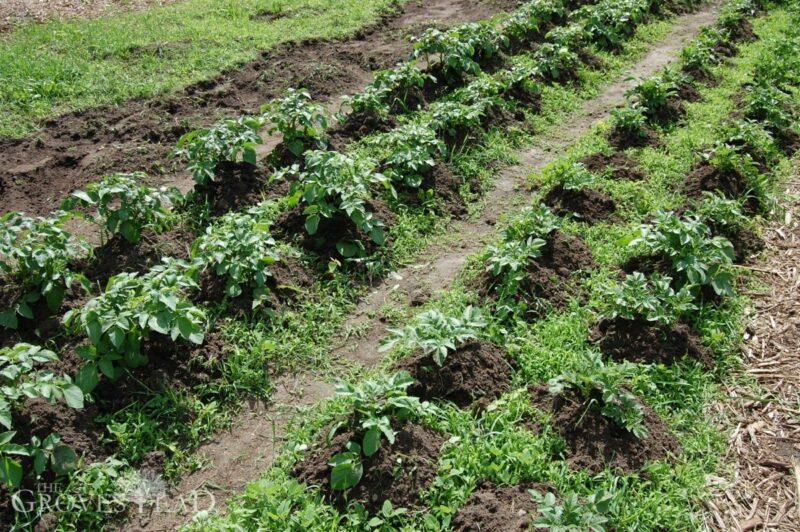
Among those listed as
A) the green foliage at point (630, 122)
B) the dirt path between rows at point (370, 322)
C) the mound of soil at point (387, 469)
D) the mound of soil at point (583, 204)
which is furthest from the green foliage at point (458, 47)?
the mound of soil at point (387, 469)

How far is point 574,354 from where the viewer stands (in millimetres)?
4484

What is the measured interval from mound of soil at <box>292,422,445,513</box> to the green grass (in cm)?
542

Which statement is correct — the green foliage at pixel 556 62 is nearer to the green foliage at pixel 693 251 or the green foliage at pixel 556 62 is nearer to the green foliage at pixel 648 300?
the green foliage at pixel 693 251

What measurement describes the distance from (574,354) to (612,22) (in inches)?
284

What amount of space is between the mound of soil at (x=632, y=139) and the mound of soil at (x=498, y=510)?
181 inches

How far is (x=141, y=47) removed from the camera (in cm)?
911

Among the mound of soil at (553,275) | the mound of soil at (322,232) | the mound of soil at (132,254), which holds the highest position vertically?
the mound of soil at (132,254)

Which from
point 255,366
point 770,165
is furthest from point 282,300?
point 770,165

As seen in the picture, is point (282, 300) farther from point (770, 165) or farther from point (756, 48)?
point (756, 48)

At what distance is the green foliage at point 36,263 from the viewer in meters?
4.50

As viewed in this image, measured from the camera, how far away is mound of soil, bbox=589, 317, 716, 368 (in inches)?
176

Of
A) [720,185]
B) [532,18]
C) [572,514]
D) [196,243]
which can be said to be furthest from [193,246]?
[532,18]

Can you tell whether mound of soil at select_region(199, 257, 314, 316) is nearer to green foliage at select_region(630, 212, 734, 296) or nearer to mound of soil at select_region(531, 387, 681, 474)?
mound of soil at select_region(531, 387, 681, 474)

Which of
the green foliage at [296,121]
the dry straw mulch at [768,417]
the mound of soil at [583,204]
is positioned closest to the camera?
the dry straw mulch at [768,417]
